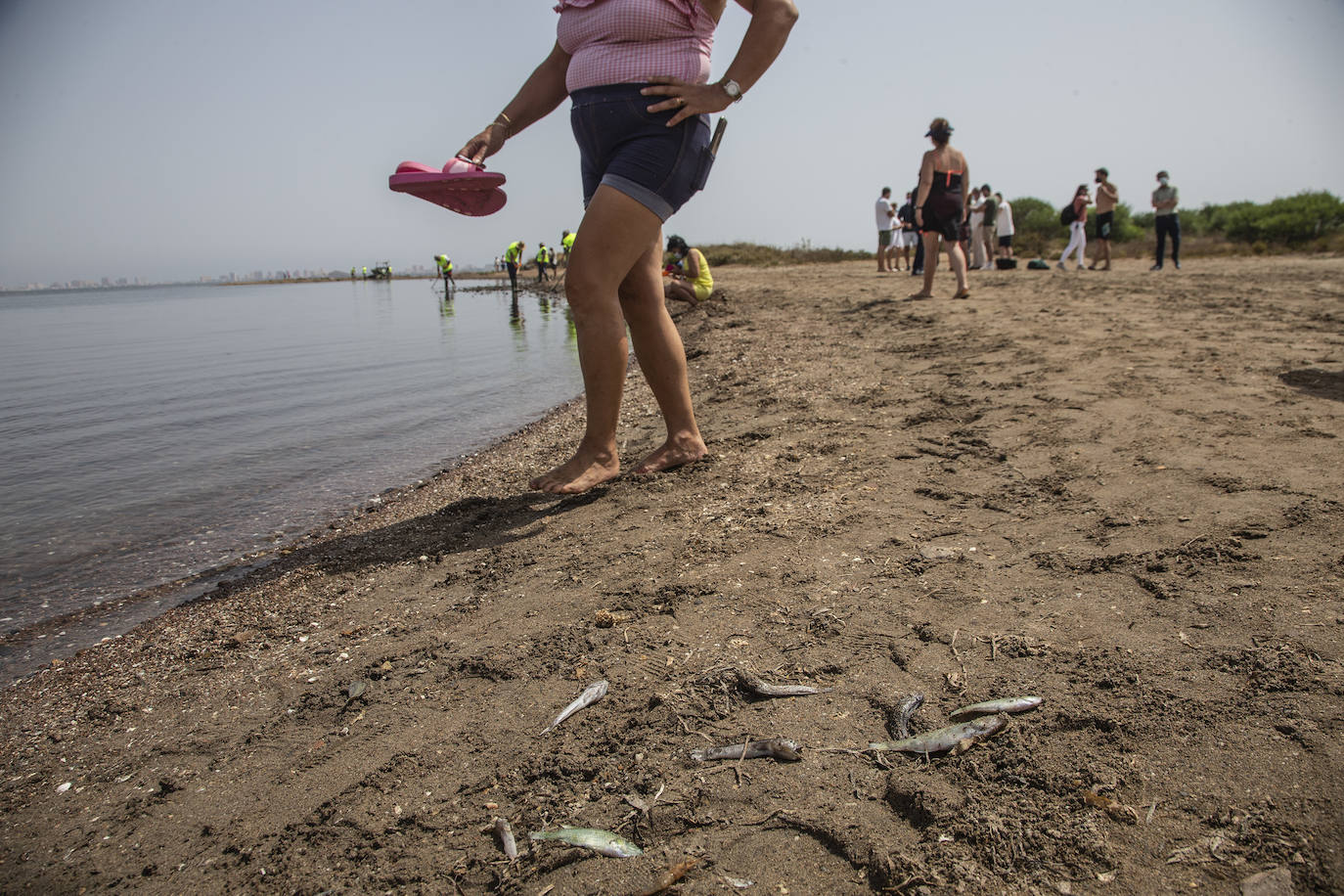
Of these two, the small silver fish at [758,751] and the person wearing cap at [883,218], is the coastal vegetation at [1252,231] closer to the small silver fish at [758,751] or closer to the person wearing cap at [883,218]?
the person wearing cap at [883,218]

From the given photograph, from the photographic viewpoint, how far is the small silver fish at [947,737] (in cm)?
135

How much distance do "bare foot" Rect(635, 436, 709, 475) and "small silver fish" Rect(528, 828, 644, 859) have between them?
1.89 meters

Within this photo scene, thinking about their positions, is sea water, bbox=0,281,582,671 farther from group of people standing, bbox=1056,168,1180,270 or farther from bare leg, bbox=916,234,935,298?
group of people standing, bbox=1056,168,1180,270

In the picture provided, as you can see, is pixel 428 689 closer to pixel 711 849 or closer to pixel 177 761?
pixel 177 761

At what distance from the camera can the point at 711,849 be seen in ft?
3.92

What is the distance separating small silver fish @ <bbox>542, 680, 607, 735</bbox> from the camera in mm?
1562

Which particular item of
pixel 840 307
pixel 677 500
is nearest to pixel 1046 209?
pixel 840 307

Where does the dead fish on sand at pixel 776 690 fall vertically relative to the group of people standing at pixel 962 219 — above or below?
below

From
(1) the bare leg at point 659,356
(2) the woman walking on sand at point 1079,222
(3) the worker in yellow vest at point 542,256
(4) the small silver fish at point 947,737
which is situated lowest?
(4) the small silver fish at point 947,737

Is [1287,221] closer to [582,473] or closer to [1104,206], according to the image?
[1104,206]

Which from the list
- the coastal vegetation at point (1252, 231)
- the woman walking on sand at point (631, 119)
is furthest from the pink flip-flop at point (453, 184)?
the coastal vegetation at point (1252, 231)

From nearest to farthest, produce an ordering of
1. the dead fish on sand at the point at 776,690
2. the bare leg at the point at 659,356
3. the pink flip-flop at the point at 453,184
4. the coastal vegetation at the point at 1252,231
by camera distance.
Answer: the dead fish on sand at the point at 776,690 → the pink flip-flop at the point at 453,184 → the bare leg at the point at 659,356 → the coastal vegetation at the point at 1252,231

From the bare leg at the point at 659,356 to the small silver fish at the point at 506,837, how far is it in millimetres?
1857

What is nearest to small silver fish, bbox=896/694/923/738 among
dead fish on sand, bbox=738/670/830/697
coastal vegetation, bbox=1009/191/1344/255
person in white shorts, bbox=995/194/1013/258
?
dead fish on sand, bbox=738/670/830/697
